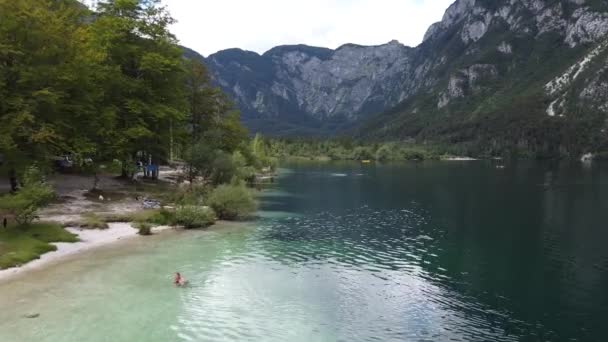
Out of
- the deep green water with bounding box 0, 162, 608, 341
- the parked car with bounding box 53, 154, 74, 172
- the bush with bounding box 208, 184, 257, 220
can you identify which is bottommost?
the deep green water with bounding box 0, 162, 608, 341

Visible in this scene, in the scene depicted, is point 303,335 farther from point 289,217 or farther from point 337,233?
point 289,217

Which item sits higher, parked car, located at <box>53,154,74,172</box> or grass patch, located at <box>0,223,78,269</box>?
parked car, located at <box>53,154,74,172</box>

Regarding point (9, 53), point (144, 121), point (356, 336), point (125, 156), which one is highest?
point (9, 53)

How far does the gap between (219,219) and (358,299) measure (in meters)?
29.0

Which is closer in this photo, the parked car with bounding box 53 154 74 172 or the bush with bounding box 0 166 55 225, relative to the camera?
the bush with bounding box 0 166 55 225

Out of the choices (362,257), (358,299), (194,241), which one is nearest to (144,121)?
(194,241)

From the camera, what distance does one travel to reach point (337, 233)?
54.9 meters

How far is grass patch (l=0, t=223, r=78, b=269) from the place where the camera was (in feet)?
109

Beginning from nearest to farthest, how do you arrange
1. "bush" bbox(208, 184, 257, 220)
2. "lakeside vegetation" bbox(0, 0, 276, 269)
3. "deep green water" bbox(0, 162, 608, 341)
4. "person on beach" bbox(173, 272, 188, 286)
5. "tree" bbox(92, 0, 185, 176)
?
"deep green water" bbox(0, 162, 608, 341) < "person on beach" bbox(173, 272, 188, 286) < "lakeside vegetation" bbox(0, 0, 276, 269) < "bush" bbox(208, 184, 257, 220) < "tree" bbox(92, 0, 185, 176)

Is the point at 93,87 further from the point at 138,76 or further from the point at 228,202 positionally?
the point at 228,202

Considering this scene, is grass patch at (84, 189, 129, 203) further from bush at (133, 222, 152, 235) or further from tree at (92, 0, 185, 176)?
bush at (133, 222, 152, 235)

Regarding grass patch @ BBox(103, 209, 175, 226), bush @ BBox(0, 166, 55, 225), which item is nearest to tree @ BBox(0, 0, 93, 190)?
bush @ BBox(0, 166, 55, 225)

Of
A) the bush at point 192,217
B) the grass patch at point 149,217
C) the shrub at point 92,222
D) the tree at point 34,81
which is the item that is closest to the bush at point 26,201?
the shrub at point 92,222

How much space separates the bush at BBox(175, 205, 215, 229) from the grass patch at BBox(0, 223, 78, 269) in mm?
11637
